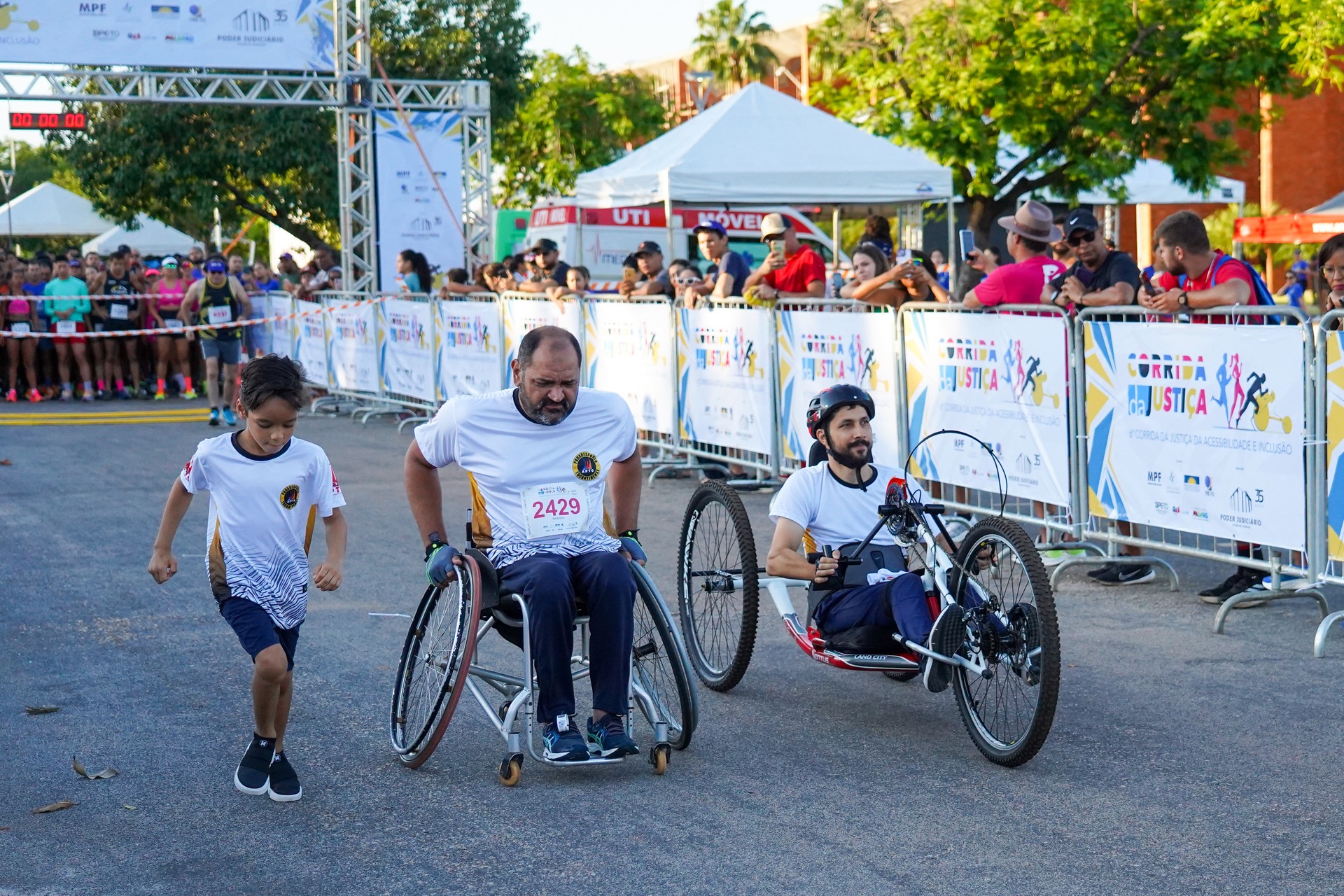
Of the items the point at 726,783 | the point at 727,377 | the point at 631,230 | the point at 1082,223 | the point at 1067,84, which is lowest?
the point at 726,783

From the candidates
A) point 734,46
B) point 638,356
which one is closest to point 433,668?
point 638,356

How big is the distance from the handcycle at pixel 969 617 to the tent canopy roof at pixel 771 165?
12.9 m

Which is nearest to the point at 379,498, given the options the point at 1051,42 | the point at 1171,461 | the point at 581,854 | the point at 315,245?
the point at 1171,461

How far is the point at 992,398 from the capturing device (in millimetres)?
9328

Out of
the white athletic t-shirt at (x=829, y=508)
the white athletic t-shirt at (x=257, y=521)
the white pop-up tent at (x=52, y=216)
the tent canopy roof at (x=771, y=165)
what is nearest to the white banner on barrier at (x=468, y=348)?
the tent canopy roof at (x=771, y=165)

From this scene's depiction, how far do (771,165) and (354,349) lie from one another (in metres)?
5.35

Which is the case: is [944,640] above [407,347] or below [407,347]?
below

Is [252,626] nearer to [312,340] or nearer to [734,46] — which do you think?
[312,340]

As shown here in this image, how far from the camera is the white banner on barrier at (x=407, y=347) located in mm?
17609

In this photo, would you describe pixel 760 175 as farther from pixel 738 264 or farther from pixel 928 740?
pixel 928 740

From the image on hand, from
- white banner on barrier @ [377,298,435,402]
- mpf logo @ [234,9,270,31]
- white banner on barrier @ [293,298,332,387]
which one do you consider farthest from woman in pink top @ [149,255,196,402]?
white banner on barrier @ [377,298,435,402]

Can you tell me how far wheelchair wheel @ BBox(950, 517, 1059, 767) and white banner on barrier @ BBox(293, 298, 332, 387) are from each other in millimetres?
16019

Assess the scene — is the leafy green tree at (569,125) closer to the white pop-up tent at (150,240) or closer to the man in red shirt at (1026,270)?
the white pop-up tent at (150,240)

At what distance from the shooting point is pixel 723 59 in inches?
2630
